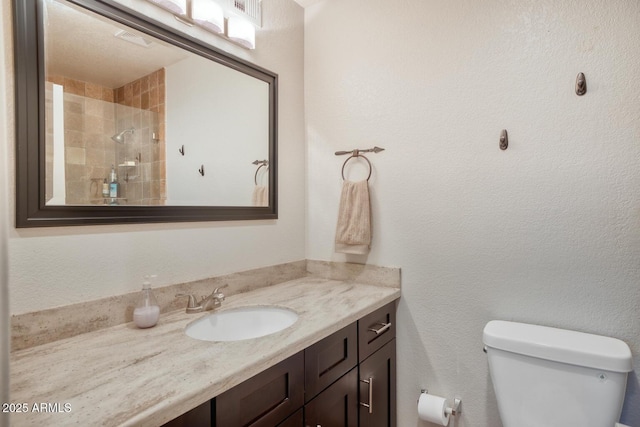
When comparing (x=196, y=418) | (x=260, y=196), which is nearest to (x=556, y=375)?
(x=196, y=418)

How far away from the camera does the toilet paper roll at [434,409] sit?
4.71ft

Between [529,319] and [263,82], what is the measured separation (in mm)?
1602

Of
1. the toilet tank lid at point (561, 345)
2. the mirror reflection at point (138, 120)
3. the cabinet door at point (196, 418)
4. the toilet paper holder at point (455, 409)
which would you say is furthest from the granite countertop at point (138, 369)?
the toilet paper holder at point (455, 409)

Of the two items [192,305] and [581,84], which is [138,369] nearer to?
[192,305]

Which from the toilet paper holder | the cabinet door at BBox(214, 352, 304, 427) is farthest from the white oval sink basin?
the toilet paper holder

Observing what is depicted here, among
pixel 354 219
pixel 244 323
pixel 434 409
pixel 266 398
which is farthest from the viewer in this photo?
pixel 354 219

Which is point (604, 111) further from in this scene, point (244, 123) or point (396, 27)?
point (244, 123)

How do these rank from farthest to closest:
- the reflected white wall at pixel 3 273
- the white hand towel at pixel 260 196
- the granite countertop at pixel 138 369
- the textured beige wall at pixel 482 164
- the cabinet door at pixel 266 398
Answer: the white hand towel at pixel 260 196
the textured beige wall at pixel 482 164
the cabinet door at pixel 266 398
the granite countertop at pixel 138 369
the reflected white wall at pixel 3 273

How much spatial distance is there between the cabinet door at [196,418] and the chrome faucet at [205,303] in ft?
1.83

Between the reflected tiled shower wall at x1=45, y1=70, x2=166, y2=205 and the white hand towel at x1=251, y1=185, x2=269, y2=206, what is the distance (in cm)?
47

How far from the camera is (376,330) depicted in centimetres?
145

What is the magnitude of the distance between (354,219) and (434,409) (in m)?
0.91

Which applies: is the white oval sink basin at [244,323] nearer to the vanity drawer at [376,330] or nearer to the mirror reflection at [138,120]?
the vanity drawer at [376,330]

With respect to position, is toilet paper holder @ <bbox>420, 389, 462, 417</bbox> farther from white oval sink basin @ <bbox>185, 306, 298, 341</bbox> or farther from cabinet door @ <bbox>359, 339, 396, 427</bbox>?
white oval sink basin @ <bbox>185, 306, 298, 341</bbox>
